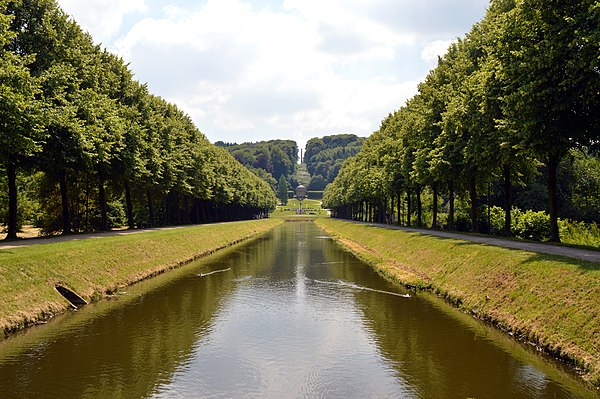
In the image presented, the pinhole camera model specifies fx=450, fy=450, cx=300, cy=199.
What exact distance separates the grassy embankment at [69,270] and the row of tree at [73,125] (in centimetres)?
778

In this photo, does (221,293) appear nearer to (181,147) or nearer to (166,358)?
(166,358)

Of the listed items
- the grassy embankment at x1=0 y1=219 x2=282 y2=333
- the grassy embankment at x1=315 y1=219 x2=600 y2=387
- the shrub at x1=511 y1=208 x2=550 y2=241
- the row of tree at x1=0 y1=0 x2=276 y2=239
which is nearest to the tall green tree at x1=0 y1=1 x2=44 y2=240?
the row of tree at x1=0 y1=0 x2=276 y2=239

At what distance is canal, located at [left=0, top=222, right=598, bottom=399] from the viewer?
14.2 m

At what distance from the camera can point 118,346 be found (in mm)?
18422

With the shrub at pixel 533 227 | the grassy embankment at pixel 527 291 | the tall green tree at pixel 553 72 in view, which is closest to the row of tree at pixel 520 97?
the tall green tree at pixel 553 72

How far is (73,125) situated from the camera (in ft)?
120

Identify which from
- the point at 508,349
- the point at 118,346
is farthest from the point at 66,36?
the point at 508,349

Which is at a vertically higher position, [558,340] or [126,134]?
[126,134]

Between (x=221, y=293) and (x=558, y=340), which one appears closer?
(x=558, y=340)

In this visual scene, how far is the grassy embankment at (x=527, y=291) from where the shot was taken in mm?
16125

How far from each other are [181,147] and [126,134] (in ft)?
82.0

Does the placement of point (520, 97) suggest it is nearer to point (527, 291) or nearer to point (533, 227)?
point (527, 291)

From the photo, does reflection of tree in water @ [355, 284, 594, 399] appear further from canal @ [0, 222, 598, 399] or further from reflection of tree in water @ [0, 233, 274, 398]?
reflection of tree in water @ [0, 233, 274, 398]

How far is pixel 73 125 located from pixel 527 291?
3457 centimetres
